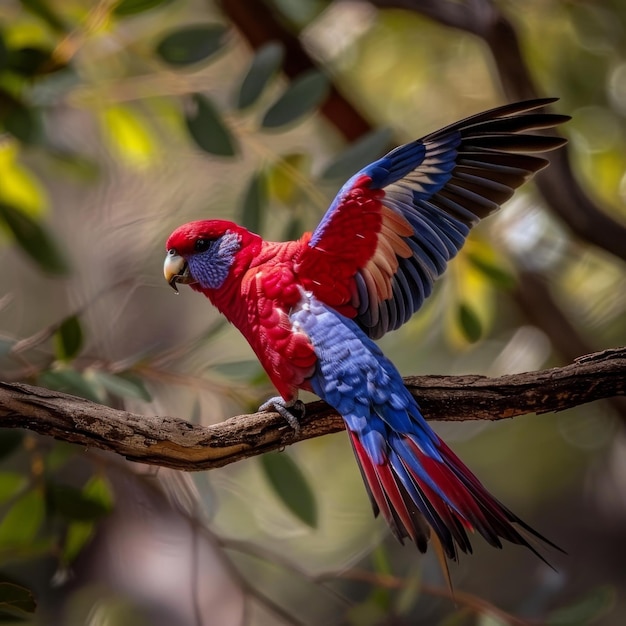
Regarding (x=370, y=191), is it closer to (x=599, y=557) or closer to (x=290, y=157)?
(x=290, y=157)

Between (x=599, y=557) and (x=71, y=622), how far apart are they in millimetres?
1952

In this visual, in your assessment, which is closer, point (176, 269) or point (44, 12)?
point (176, 269)

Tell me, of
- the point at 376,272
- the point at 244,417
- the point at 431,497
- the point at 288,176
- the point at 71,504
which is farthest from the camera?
the point at 288,176

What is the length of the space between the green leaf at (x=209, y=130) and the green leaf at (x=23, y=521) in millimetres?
885

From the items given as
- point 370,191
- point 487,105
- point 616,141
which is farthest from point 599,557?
point 370,191

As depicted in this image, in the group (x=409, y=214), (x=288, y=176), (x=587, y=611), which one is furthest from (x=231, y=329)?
(x=587, y=611)

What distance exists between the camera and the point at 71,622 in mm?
2688

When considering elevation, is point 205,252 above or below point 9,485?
above

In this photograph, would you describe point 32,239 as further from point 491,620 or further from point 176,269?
point 491,620

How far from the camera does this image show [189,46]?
6.49 feet

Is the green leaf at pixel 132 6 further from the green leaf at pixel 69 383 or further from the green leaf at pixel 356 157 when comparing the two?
the green leaf at pixel 69 383

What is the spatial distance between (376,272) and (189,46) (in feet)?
2.68

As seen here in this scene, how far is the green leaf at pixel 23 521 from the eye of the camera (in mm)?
1828

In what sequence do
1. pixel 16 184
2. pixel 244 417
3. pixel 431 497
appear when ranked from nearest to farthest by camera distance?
pixel 431 497 → pixel 244 417 → pixel 16 184
